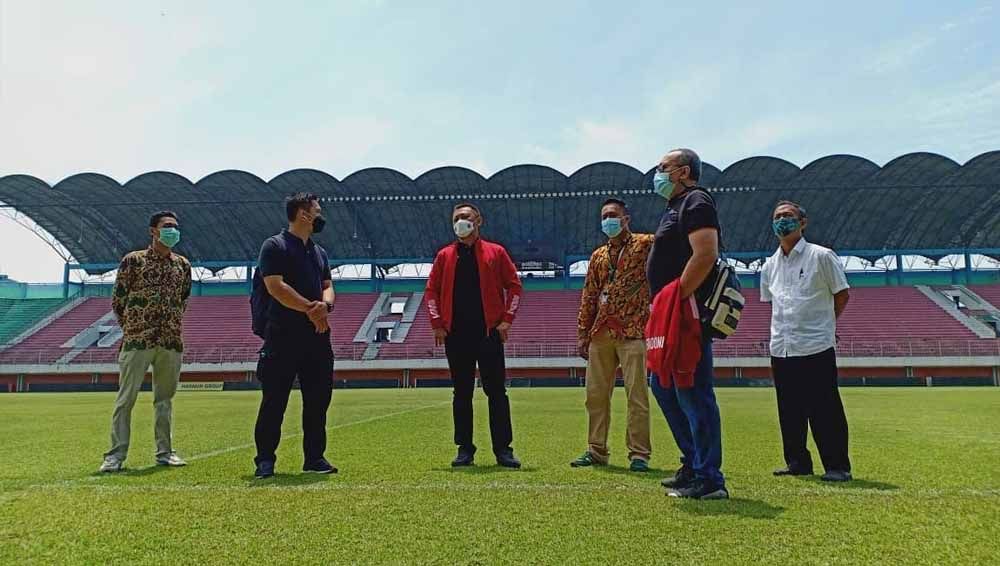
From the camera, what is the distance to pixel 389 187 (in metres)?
33.6

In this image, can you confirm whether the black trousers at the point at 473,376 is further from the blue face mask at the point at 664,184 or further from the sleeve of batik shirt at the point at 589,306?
the blue face mask at the point at 664,184

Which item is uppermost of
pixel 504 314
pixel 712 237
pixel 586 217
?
pixel 586 217

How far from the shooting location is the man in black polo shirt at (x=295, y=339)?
449 centimetres

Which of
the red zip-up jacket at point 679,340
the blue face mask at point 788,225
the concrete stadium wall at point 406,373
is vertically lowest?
the concrete stadium wall at point 406,373

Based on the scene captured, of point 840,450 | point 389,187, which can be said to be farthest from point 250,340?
point 840,450

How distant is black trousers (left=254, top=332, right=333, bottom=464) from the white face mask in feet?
3.81

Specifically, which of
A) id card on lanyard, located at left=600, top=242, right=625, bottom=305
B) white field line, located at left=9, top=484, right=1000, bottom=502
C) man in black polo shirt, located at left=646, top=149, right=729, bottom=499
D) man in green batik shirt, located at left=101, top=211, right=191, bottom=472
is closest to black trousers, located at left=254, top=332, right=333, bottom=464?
white field line, located at left=9, top=484, right=1000, bottom=502

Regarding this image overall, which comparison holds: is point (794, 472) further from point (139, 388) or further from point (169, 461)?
point (139, 388)

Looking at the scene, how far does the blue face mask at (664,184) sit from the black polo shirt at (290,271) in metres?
2.17

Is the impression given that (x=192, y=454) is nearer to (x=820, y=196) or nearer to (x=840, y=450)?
(x=840, y=450)

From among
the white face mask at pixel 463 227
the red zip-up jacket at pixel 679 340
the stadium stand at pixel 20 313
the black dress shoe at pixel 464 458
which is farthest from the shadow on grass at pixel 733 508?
the stadium stand at pixel 20 313

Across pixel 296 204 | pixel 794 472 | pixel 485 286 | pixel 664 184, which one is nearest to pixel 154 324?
pixel 296 204

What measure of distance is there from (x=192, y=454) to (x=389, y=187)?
94.0 ft

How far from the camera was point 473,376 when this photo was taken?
5.00 metres
